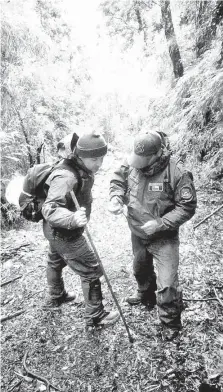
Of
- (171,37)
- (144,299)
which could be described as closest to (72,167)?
(144,299)

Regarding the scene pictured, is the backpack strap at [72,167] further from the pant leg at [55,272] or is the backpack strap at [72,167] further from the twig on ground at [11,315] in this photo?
the twig on ground at [11,315]

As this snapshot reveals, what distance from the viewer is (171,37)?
6.71 meters

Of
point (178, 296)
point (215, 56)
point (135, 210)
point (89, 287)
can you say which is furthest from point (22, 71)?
point (178, 296)

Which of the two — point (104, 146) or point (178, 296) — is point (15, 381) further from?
point (104, 146)

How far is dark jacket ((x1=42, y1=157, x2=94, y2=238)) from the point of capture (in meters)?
3.08

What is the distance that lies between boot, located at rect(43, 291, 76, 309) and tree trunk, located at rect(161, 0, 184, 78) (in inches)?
233

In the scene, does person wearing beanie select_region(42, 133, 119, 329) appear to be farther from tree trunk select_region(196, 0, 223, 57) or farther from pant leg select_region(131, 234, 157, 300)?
tree trunk select_region(196, 0, 223, 57)

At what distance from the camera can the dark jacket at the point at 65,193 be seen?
10.1 feet

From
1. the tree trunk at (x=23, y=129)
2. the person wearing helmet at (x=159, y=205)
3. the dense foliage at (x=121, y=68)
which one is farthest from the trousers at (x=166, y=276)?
the tree trunk at (x=23, y=129)

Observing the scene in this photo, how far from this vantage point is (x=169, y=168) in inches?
134

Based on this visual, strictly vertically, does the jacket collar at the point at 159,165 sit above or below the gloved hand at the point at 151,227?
above

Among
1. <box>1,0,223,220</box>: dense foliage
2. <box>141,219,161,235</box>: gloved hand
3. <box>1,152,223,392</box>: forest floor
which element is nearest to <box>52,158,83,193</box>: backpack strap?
<box>141,219,161,235</box>: gloved hand

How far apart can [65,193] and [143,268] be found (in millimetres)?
1671

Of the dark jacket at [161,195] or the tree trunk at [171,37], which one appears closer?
the dark jacket at [161,195]
